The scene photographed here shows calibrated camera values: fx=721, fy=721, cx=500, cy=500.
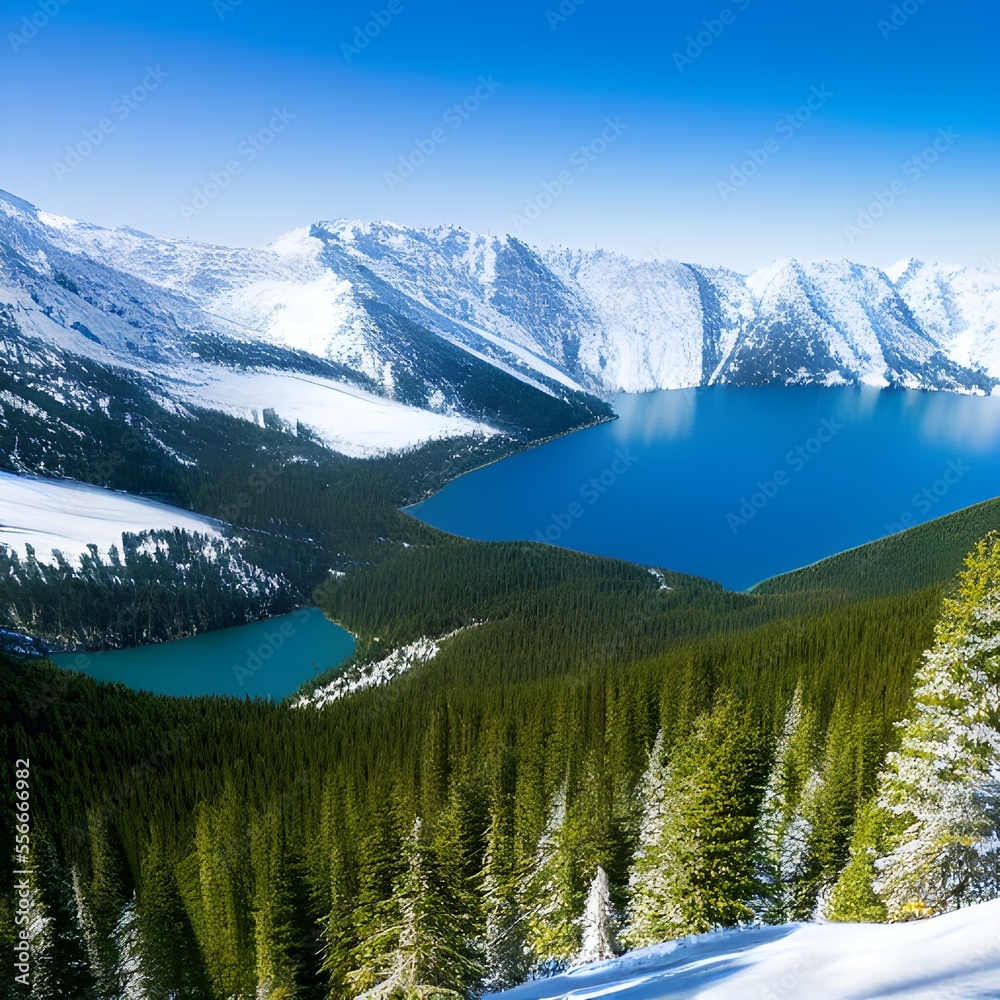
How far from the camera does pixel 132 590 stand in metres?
146

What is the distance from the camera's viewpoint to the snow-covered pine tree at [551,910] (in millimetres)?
34406

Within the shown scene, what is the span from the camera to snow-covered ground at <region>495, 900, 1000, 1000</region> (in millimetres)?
15055

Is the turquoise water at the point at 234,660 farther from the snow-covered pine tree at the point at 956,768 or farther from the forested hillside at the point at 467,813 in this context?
the snow-covered pine tree at the point at 956,768

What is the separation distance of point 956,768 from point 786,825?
54.6ft

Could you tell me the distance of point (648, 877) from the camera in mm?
31750

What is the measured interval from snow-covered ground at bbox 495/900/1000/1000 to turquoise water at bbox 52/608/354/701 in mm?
99708

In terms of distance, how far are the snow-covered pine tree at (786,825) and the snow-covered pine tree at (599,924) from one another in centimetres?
669

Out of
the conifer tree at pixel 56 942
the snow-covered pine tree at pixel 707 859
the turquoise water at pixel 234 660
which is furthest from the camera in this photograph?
the turquoise water at pixel 234 660

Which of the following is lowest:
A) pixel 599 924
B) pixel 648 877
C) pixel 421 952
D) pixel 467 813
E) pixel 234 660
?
pixel 234 660

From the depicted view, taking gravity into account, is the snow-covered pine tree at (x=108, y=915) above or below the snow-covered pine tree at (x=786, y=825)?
below
